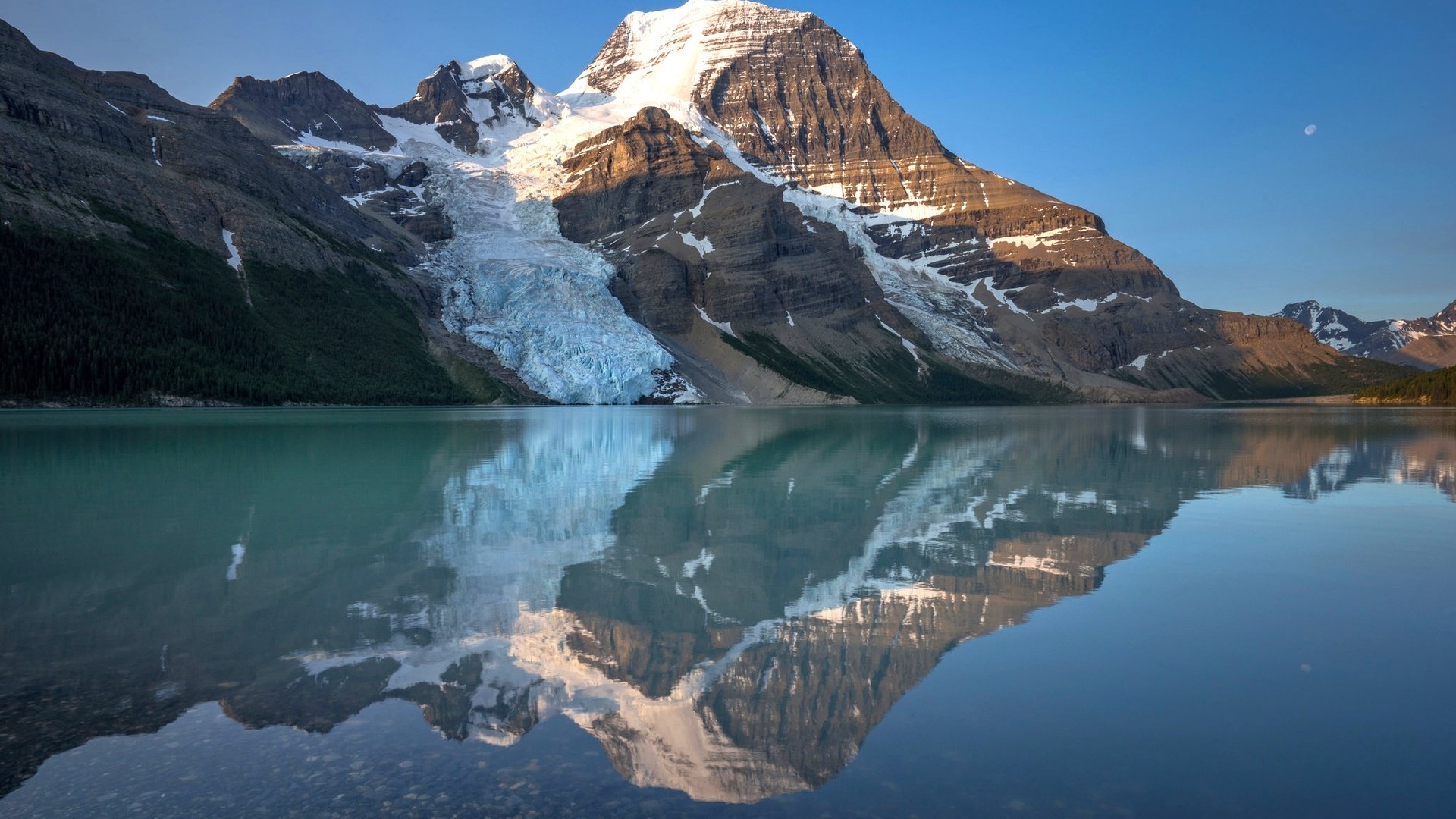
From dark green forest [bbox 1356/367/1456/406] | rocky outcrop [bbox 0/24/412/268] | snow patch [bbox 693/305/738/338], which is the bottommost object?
dark green forest [bbox 1356/367/1456/406]

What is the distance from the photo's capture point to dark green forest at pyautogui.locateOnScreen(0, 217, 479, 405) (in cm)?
8119

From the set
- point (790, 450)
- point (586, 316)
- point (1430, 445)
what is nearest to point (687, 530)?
point (790, 450)

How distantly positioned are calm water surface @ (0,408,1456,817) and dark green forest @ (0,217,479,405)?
2889 inches

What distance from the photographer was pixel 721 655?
377 inches

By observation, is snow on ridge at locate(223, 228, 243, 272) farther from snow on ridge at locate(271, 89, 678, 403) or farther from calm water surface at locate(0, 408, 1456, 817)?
Answer: calm water surface at locate(0, 408, 1456, 817)

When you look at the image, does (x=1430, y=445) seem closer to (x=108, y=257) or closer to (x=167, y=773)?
(x=167, y=773)

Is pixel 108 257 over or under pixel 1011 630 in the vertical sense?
over

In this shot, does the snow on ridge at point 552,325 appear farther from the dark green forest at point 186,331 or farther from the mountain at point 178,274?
the dark green forest at point 186,331

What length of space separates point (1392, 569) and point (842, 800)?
12629 millimetres

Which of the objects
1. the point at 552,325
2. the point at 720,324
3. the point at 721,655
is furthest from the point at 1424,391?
the point at 721,655

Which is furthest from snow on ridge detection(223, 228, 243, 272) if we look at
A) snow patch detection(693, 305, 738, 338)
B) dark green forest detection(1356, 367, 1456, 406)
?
dark green forest detection(1356, 367, 1456, 406)

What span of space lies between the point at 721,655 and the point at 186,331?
106 metres

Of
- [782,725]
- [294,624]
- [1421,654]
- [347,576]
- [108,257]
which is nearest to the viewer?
[782,725]

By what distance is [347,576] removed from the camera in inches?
514
